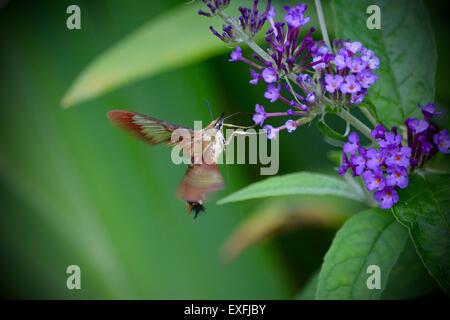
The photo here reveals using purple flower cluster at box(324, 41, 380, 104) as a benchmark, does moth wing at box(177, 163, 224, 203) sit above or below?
below

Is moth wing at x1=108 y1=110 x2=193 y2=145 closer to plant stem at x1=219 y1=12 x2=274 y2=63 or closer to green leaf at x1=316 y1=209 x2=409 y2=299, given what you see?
plant stem at x1=219 y1=12 x2=274 y2=63

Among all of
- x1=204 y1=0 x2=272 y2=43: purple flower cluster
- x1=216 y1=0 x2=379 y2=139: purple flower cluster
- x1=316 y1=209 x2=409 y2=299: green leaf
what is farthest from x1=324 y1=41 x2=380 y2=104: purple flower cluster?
x1=316 y1=209 x2=409 y2=299: green leaf

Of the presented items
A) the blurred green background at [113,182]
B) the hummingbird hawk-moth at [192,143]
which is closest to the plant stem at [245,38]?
the hummingbird hawk-moth at [192,143]

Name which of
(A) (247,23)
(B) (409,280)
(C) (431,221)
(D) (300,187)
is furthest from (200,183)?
(B) (409,280)

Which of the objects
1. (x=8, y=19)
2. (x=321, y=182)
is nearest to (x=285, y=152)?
(x=321, y=182)

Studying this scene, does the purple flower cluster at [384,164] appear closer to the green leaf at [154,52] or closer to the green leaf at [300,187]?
the green leaf at [300,187]

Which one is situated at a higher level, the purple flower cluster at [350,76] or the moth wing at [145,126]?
the purple flower cluster at [350,76]
